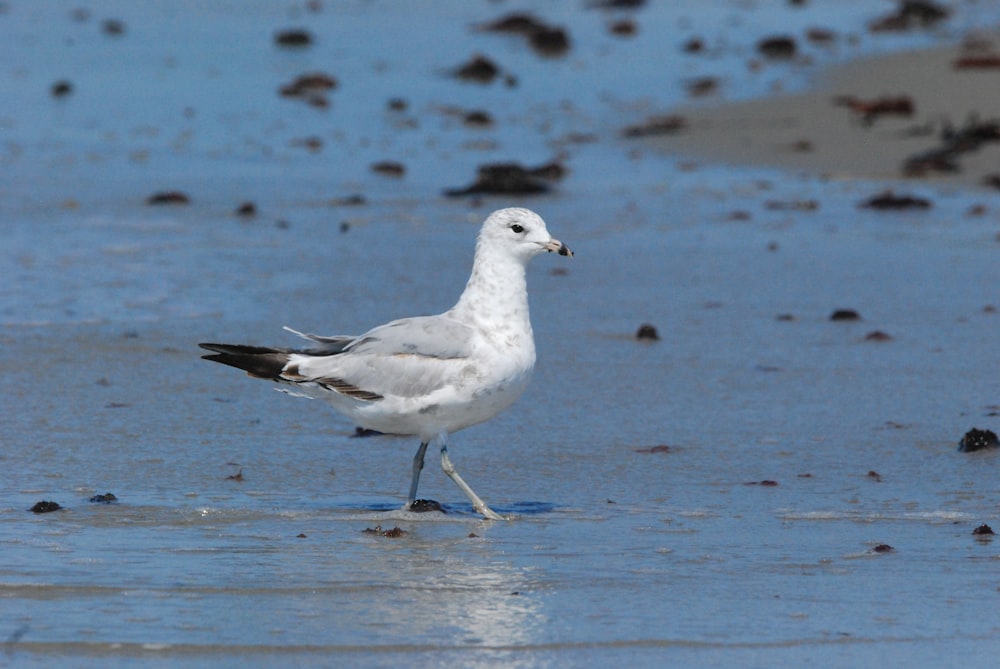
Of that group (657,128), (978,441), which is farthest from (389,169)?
(978,441)

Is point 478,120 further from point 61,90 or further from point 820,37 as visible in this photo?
point 820,37

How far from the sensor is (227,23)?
65.7ft

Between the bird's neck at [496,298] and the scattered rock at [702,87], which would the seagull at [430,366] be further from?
the scattered rock at [702,87]

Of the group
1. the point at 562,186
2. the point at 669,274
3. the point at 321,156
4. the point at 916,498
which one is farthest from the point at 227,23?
the point at 916,498

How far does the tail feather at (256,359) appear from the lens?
5.57 meters

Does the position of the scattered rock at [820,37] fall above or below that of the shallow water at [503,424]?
above

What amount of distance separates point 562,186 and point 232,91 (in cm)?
514

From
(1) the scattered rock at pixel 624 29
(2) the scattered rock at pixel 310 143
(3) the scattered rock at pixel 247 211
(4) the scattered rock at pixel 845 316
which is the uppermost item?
(1) the scattered rock at pixel 624 29

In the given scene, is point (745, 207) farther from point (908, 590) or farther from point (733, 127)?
point (908, 590)

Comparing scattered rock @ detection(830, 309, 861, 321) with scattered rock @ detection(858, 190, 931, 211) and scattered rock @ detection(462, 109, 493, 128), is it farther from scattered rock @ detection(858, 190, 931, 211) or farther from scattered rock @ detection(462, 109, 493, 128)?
scattered rock @ detection(462, 109, 493, 128)

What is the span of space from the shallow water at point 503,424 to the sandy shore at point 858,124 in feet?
1.87

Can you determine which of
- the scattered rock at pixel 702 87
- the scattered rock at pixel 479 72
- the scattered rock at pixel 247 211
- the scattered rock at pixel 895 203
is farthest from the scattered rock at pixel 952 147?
the scattered rock at pixel 479 72

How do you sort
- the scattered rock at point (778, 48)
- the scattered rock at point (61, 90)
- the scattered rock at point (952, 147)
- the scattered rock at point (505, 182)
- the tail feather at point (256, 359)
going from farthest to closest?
the scattered rock at point (778, 48), the scattered rock at point (61, 90), the scattered rock at point (952, 147), the scattered rock at point (505, 182), the tail feather at point (256, 359)

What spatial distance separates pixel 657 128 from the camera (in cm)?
1368
